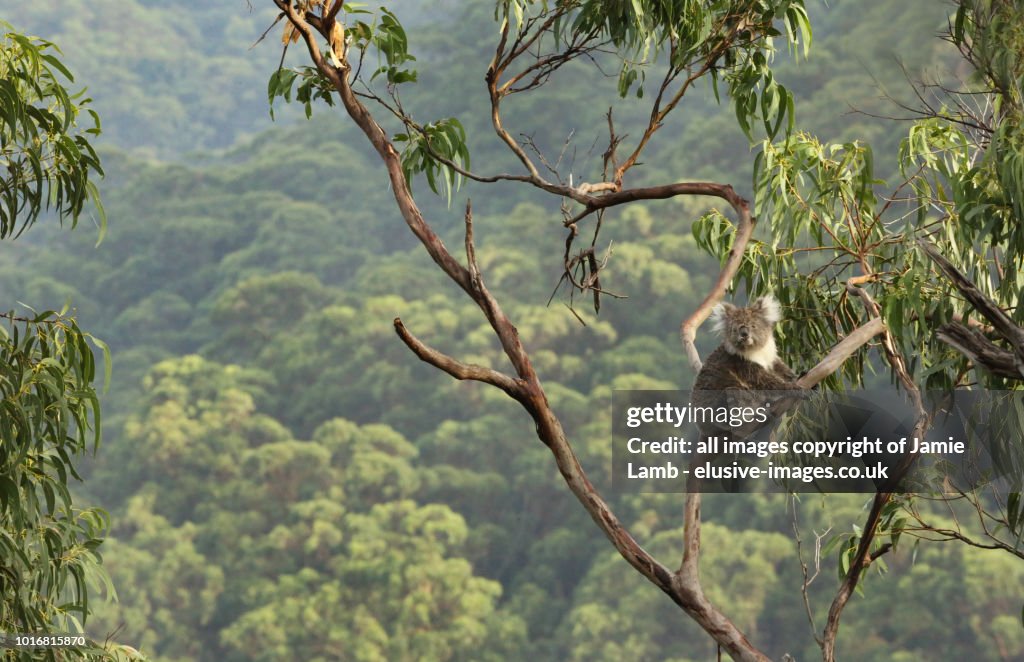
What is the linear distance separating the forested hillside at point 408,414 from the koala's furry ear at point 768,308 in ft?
22.6

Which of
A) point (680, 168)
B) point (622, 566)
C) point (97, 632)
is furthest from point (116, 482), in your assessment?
point (680, 168)

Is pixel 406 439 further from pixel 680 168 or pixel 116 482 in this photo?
pixel 680 168

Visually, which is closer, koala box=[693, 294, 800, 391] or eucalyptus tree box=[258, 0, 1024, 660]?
eucalyptus tree box=[258, 0, 1024, 660]

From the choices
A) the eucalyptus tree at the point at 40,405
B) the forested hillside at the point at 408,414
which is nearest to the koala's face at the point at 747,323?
the eucalyptus tree at the point at 40,405

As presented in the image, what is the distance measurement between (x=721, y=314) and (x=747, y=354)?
0.17 m

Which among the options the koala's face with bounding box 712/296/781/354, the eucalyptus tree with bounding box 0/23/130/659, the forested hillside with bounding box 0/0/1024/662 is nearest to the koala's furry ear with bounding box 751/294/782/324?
the koala's face with bounding box 712/296/781/354

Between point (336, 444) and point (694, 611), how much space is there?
61.0 feet

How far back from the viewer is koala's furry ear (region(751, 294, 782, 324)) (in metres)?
3.47

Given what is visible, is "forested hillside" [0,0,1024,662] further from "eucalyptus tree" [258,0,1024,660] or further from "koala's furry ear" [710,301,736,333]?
"koala's furry ear" [710,301,736,333]

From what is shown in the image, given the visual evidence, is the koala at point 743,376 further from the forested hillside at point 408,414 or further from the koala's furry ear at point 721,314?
the forested hillside at point 408,414

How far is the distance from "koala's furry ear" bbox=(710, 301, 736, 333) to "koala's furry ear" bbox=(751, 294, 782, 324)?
0.23ft

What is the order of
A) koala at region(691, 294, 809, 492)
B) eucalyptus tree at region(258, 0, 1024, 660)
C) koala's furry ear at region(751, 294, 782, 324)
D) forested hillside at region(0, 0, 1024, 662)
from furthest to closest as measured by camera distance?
forested hillside at region(0, 0, 1024, 662) < koala's furry ear at region(751, 294, 782, 324) < koala at region(691, 294, 809, 492) < eucalyptus tree at region(258, 0, 1024, 660)

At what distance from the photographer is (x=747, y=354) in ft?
11.2

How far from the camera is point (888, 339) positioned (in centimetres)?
344
